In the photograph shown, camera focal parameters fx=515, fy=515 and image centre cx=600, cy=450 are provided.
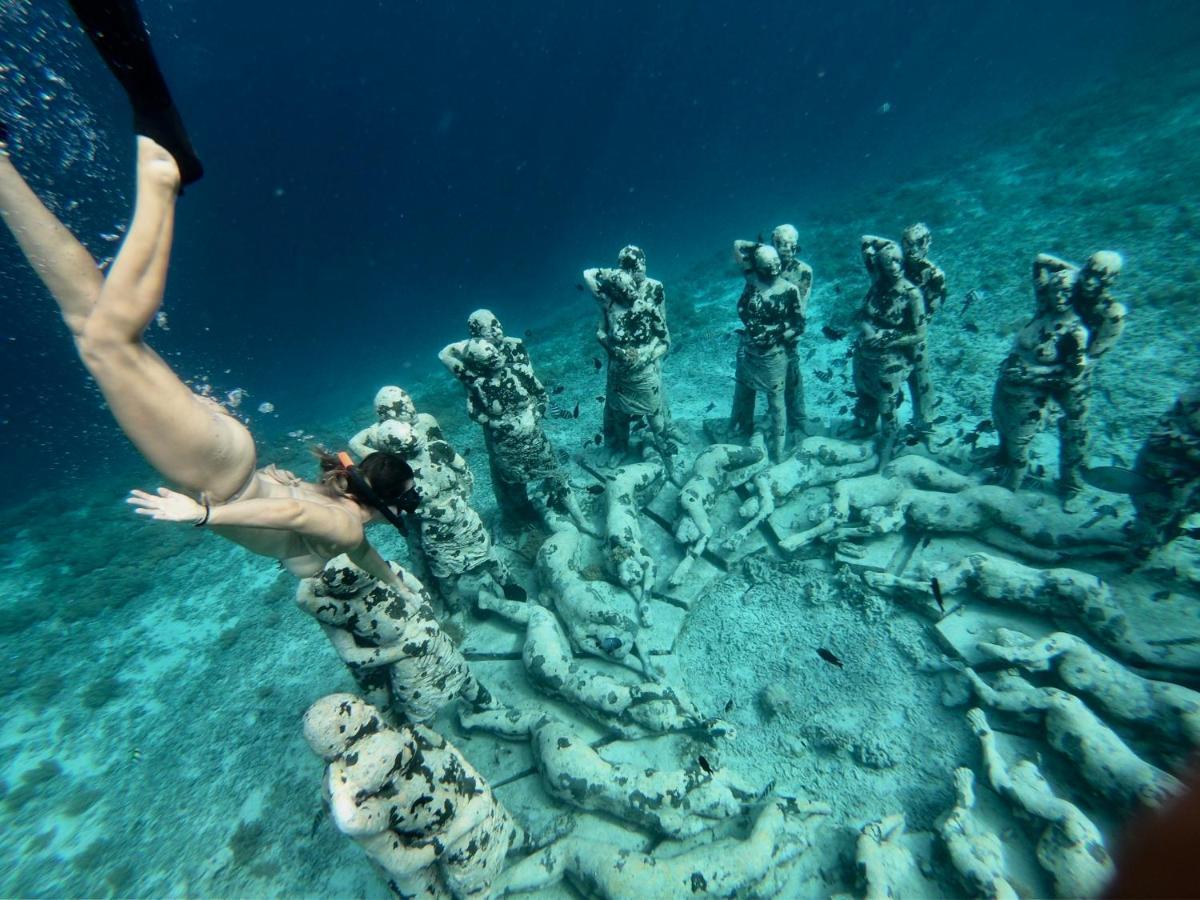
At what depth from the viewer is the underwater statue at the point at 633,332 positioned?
797cm

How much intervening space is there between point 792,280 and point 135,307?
8.33m

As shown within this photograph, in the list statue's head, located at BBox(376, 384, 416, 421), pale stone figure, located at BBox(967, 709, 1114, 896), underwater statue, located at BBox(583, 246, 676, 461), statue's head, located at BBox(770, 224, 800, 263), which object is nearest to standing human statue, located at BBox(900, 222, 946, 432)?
statue's head, located at BBox(770, 224, 800, 263)

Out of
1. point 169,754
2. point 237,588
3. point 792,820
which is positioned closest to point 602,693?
point 792,820

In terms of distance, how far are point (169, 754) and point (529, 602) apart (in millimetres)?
5712

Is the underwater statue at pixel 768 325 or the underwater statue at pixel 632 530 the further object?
the underwater statue at pixel 768 325

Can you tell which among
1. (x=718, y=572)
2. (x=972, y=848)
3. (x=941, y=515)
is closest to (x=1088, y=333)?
(x=941, y=515)

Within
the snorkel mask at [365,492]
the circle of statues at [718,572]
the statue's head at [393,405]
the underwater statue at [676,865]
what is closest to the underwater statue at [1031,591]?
the circle of statues at [718,572]

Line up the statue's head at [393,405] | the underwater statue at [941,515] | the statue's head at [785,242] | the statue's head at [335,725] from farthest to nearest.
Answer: the statue's head at [785,242]
the statue's head at [393,405]
the underwater statue at [941,515]
the statue's head at [335,725]

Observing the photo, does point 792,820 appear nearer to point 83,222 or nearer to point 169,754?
point 169,754

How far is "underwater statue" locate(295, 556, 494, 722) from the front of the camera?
165 inches

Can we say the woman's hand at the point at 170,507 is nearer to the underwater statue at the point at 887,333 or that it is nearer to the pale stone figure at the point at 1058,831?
the pale stone figure at the point at 1058,831

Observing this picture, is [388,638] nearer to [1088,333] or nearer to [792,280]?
[792,280]

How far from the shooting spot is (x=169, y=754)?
7.37m

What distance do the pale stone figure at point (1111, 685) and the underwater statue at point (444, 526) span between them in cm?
572
